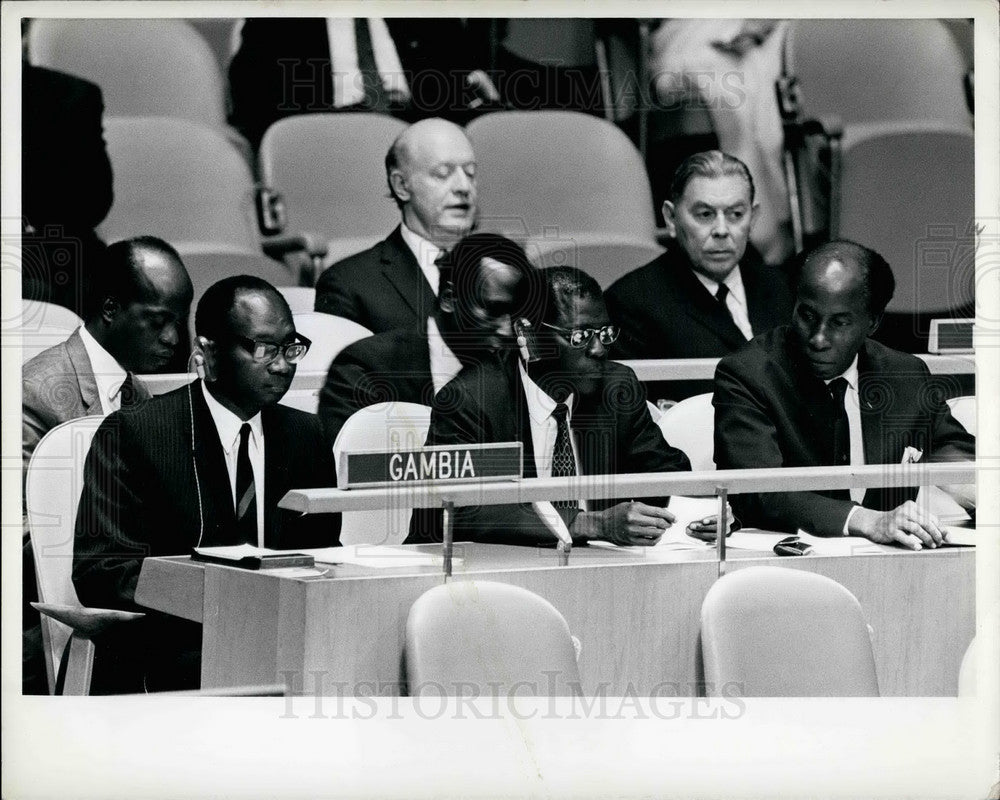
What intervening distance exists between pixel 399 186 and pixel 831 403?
1255mm

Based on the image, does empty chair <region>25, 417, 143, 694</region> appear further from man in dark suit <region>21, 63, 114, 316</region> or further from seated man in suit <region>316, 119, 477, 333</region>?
seated man in suit <region>316, 119, 477, 333</region>

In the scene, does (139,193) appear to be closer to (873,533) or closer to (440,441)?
(440,441)

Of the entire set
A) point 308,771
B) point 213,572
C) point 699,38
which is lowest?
point 308,771

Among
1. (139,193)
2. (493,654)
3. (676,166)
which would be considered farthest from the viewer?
(676,166)

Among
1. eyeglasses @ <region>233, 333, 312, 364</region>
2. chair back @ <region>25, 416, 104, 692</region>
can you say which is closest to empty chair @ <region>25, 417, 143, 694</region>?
chair back @ <region>25, 416, 104, 692</region>

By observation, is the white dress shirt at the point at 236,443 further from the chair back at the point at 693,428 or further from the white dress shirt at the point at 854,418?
the white dress shirt at the point at 854,418

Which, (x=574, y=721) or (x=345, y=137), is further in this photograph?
(x=345, y=137)

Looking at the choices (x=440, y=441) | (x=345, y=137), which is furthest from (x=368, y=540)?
(x=345, y=137)

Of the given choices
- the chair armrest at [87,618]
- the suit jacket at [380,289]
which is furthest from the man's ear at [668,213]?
the chair armrest at [87,618]

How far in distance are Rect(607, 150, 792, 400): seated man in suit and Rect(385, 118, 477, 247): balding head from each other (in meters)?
0.47

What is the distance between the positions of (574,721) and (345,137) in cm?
153

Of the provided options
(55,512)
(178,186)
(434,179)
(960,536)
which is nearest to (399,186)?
(434,179)

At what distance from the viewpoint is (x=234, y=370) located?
3812 mm

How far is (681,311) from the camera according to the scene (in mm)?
4047
